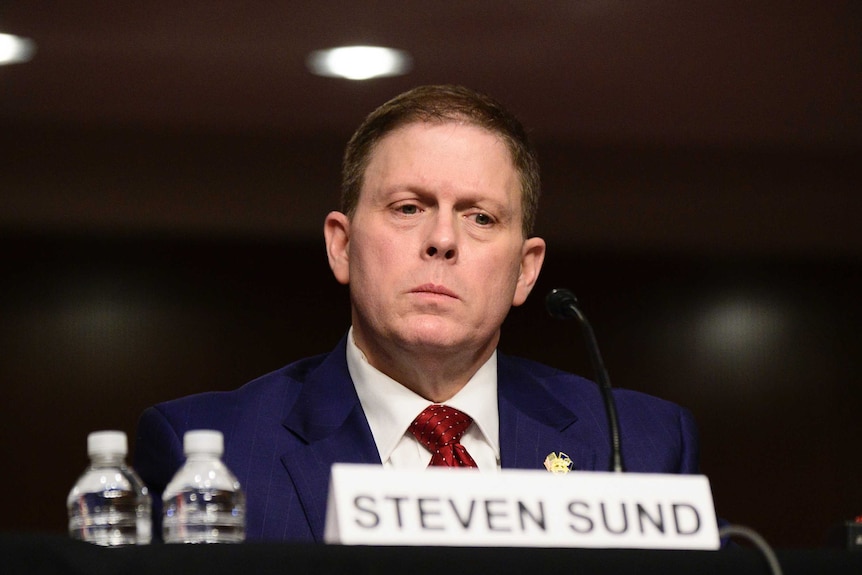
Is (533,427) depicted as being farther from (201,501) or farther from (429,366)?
(201,501)

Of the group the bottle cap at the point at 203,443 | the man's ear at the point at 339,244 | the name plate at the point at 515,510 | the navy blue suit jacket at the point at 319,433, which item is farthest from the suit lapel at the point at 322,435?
the name plate at the point at 515,510

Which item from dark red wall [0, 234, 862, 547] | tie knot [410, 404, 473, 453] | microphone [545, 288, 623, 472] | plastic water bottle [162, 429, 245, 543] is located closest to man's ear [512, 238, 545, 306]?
tie knot [410, 404, 473, 453]

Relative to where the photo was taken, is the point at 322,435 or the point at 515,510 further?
the point at 322,435

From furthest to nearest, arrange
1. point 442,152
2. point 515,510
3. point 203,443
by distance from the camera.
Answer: point 442,152 < point 203,443 < point 515,510

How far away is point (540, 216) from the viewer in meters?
3.96

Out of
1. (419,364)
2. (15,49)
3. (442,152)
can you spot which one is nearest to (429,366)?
(419,364)

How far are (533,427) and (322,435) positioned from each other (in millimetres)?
354

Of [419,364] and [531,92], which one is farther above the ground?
[531,92]

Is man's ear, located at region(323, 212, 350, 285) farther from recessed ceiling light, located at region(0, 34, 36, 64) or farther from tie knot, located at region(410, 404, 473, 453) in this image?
recessed ceiling light, located at region(0, 34, 36, 64)

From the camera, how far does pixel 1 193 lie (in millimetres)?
3725

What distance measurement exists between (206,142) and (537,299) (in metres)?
1.04

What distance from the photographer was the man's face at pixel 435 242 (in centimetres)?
213

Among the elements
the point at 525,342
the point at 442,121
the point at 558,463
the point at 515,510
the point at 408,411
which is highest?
the point at 525,342

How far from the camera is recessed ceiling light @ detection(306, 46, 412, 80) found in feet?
12.3
